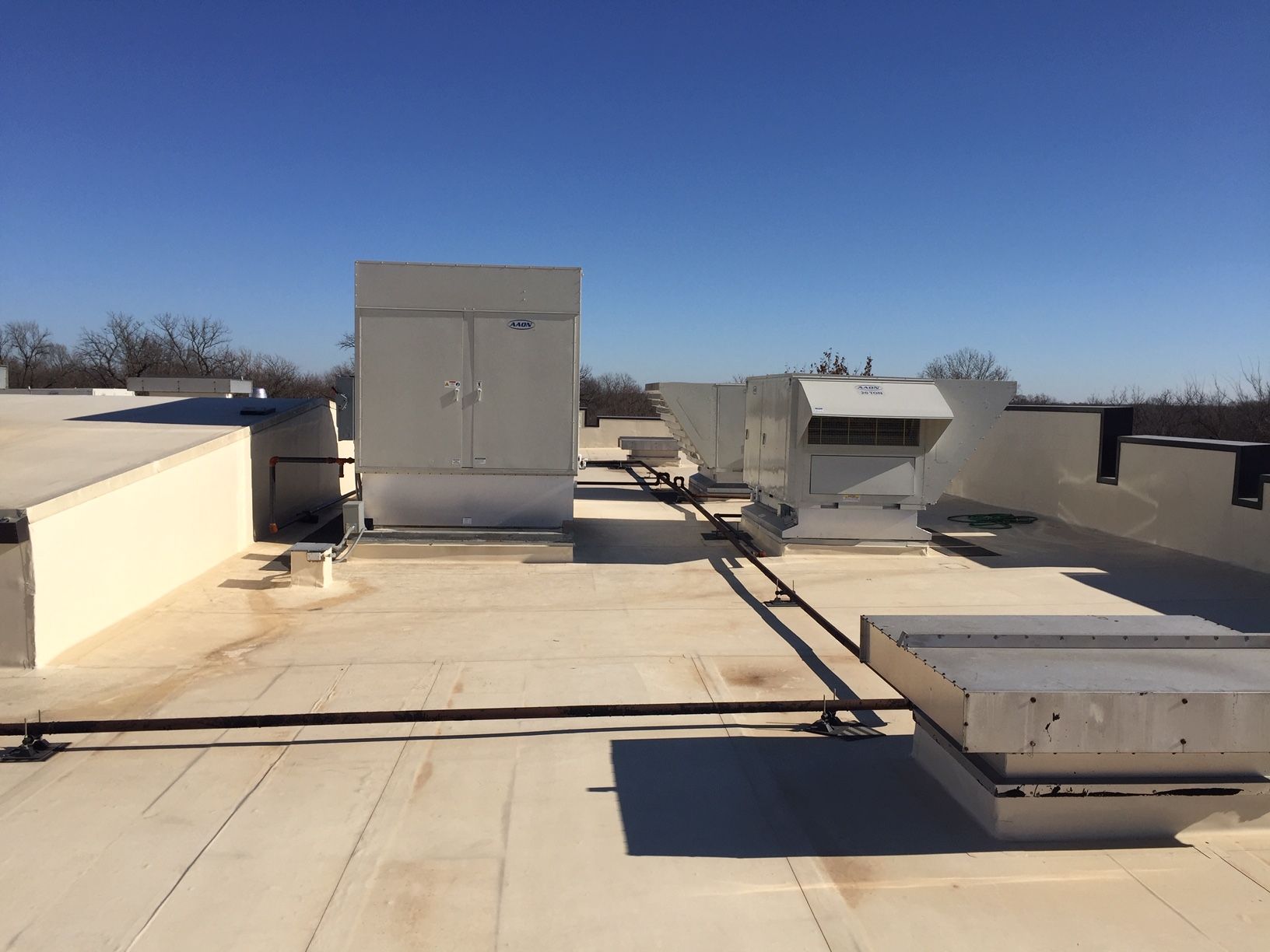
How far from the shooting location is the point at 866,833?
3.88 meters

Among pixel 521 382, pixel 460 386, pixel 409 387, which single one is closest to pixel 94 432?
pixel 409 387

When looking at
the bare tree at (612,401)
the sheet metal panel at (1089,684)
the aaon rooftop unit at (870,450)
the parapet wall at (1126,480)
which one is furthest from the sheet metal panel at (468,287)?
the bare tree at (612,401)

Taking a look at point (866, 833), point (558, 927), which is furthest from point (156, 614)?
point (866, 833)

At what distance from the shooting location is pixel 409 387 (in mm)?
10242

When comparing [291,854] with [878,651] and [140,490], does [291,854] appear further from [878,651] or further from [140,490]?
[140,490]

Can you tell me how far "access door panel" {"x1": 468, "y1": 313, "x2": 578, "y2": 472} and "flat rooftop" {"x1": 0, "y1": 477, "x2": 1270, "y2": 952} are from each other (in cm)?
325

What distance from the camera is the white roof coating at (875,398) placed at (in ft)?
33.1

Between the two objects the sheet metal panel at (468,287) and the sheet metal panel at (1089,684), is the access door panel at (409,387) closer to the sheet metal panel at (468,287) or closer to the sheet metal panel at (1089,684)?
the sheet metal panel at (468,287)

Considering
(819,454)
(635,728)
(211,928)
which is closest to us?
(211,928)

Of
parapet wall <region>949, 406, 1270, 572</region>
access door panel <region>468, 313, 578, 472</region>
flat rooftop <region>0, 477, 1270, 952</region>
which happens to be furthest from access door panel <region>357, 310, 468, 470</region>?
parapet wall <region>949, 406, 1270, 572</region>

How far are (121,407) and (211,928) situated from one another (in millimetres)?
11275

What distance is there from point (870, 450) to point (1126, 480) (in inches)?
181

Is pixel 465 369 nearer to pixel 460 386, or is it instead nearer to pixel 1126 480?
pixel 460 386

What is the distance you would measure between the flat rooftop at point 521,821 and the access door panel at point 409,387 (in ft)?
10.5
